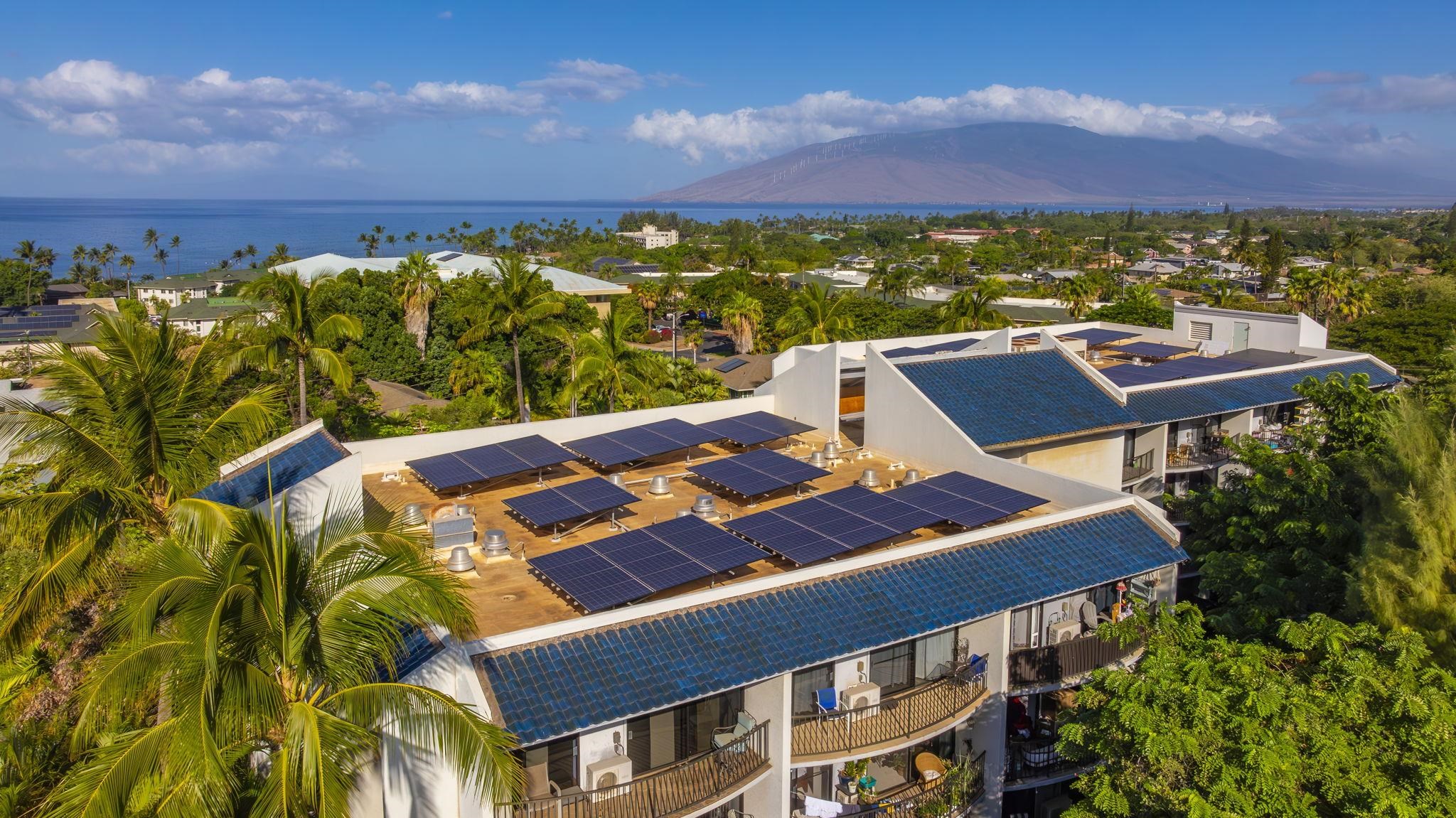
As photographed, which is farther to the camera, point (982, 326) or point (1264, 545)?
point (982, 326)

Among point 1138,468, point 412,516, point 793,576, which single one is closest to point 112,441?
point 412,516

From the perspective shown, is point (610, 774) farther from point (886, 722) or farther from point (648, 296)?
point (648, 296)

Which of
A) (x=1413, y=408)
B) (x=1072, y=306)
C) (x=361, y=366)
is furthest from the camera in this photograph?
(x=1072, y=306)

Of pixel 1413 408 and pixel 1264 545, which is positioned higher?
pixel 1413 408

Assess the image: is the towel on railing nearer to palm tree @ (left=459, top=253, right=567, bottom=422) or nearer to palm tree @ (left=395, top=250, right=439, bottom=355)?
palm tree @ (left=459, top=253, right=567, bottom=422)

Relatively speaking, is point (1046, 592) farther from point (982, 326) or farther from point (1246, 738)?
point (982, 326)

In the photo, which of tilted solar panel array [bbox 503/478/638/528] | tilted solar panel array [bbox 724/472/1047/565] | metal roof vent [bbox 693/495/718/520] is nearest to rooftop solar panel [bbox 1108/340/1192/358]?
tilted solar panel array [bbox 724/472/1047/565]

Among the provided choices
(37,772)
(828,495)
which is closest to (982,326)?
(828,495)

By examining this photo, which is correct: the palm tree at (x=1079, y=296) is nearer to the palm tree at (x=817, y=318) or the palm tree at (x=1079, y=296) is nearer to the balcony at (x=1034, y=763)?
the palm tree at (x=817, y=318)

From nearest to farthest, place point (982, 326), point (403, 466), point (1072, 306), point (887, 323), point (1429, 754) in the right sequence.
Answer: point (1429, 754) → point (403, 466) → point (982, 326) → point (1072, 306) → point (887, 323)
